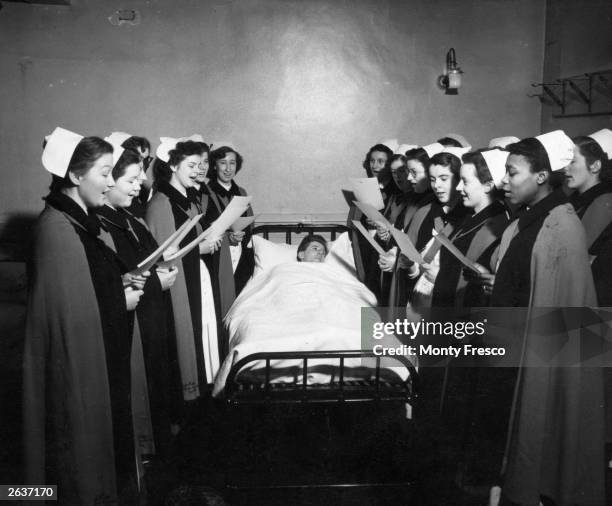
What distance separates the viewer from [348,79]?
6.22 m

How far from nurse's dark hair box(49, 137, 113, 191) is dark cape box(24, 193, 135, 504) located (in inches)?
3.1

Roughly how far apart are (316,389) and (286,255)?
2574 millimetres

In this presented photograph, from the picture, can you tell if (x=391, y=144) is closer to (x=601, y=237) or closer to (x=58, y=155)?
(x=601, y=237)

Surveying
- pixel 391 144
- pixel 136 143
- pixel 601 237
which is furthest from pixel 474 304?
pixel 136 143

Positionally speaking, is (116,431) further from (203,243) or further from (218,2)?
(218,2)

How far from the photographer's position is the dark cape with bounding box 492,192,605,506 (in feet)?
8.66

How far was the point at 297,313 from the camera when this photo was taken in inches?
144

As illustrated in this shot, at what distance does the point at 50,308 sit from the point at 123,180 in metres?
1.03

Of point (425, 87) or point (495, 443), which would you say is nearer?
point (495, 443)

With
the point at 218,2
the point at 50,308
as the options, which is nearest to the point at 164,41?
the point at 218,2

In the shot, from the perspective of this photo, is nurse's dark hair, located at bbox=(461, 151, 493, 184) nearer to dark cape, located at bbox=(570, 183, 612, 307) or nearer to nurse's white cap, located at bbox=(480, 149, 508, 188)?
nurse's white cap, located at bbox=(480, 149, 508, 188)

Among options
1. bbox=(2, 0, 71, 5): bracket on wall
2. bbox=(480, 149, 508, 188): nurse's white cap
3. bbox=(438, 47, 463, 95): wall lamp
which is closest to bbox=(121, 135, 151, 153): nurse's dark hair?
bbox=(2, 0, 71, 5): bracket on wall

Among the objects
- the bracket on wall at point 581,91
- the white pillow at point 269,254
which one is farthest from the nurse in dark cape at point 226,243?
the bracket on wall at point 581,91

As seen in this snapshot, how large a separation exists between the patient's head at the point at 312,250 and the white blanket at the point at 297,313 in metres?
0.39
